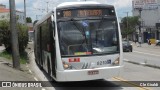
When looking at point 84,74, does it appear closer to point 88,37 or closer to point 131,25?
point 88,37

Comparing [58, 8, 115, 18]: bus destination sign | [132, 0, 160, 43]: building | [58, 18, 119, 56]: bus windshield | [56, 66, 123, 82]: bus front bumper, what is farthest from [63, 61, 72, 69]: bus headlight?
[132, 0, 160, 43]: building

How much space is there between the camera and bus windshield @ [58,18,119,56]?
43.4 feet

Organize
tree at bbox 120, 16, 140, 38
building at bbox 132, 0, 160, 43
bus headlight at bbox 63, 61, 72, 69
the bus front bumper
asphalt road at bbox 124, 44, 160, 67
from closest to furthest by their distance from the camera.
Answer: the bus front bumper, bus headlight at bbox 63, 61, 72, 69, asphalt road at bbox 124, 44, 160, 67, building at bbox 132, 0, 160, 43, tree at bbox 120, 16, 140, 38

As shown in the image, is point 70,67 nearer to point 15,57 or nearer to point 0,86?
point 0,86

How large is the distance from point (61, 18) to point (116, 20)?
2033 mm

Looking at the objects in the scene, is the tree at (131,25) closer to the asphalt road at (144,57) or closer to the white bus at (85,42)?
the asphalt road at (144,57)

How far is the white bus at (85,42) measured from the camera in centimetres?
1298

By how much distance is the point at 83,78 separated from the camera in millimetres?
12898

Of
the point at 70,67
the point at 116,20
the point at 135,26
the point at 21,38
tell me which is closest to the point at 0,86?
the point at 70,67

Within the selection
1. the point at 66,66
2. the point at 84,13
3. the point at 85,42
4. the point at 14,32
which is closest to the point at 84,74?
the point at 66,66

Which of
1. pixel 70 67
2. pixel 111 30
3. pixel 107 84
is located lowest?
pixel 107 84

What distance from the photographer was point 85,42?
523 inches

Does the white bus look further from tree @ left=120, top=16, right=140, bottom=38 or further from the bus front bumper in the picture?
→ tree @ left=120, top=16, right=140, bottom=38

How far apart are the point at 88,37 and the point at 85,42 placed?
8.4 inches
